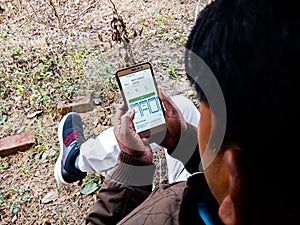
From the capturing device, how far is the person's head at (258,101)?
0.50m

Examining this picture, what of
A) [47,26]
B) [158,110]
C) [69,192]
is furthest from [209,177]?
[47,26]

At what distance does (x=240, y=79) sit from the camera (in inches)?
20.7

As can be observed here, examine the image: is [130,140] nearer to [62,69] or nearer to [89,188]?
[89,188]

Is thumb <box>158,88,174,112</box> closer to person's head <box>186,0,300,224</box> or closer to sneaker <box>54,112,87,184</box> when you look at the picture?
sneaker <box>54,112,87,184</box>

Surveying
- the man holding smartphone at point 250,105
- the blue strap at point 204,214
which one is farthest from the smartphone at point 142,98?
the man holding smartphone at point 250,105

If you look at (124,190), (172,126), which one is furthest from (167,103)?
(124,190)

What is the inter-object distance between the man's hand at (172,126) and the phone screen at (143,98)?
3cm

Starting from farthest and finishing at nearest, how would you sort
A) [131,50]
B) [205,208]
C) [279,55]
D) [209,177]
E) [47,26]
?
[47,26]
[131,50]
[205,208]
[209,177]
[279,55]

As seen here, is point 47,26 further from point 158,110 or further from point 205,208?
point 205,208

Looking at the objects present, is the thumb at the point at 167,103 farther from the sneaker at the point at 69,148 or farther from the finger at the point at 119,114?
the sneaker at the point at 69,148

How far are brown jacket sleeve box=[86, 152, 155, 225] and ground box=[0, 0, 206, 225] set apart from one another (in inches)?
23.6

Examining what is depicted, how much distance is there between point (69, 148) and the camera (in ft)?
5.81

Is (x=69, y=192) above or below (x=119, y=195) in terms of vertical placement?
below

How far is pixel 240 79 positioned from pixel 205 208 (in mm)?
336
